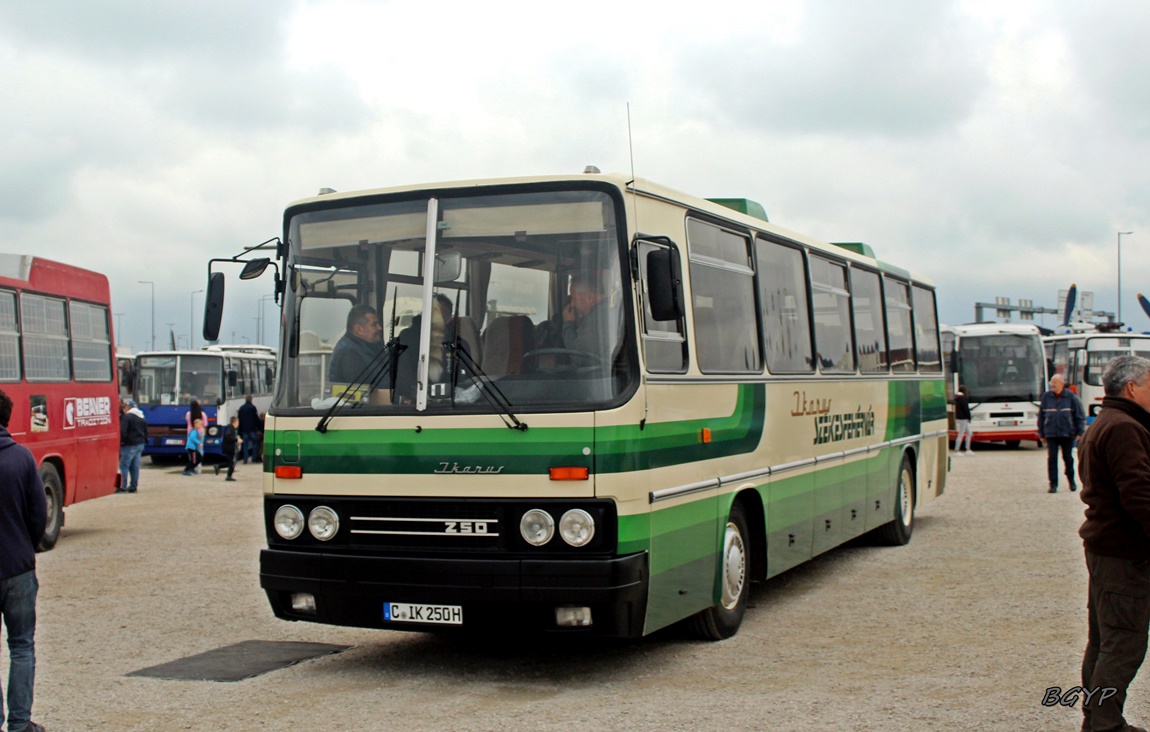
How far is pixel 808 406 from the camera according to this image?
1122 centimetres

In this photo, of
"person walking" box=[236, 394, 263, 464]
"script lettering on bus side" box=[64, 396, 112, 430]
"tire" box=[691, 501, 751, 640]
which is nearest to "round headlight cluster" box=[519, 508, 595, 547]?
"tire" box=[691, 501, 751, 640]

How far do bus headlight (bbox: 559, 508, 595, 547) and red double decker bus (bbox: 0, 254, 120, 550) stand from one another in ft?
32.1

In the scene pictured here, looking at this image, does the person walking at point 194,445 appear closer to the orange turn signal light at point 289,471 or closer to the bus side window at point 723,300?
the bus side window at point 723,300

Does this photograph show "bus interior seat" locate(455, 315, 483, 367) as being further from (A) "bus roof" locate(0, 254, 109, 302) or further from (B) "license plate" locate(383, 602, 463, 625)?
(A) "bus roof" locate(0, 254, 109, 302)

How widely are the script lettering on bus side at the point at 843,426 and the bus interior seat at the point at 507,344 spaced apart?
4.38 m

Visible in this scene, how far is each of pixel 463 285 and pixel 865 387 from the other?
21.4 feet

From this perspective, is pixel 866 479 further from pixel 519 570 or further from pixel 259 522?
pixel 259 522

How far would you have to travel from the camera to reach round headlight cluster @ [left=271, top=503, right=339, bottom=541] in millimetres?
8055

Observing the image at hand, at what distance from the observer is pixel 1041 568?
12.7 metres

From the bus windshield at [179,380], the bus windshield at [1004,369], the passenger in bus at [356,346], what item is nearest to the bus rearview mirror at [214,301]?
the passenger in bus at [356,346]

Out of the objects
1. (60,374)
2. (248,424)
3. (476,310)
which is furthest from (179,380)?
(476,310)

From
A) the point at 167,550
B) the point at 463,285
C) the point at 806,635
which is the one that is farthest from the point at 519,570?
the point at 167,550

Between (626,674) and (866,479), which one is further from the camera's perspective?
(866,479)

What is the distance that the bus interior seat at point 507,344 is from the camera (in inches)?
307
